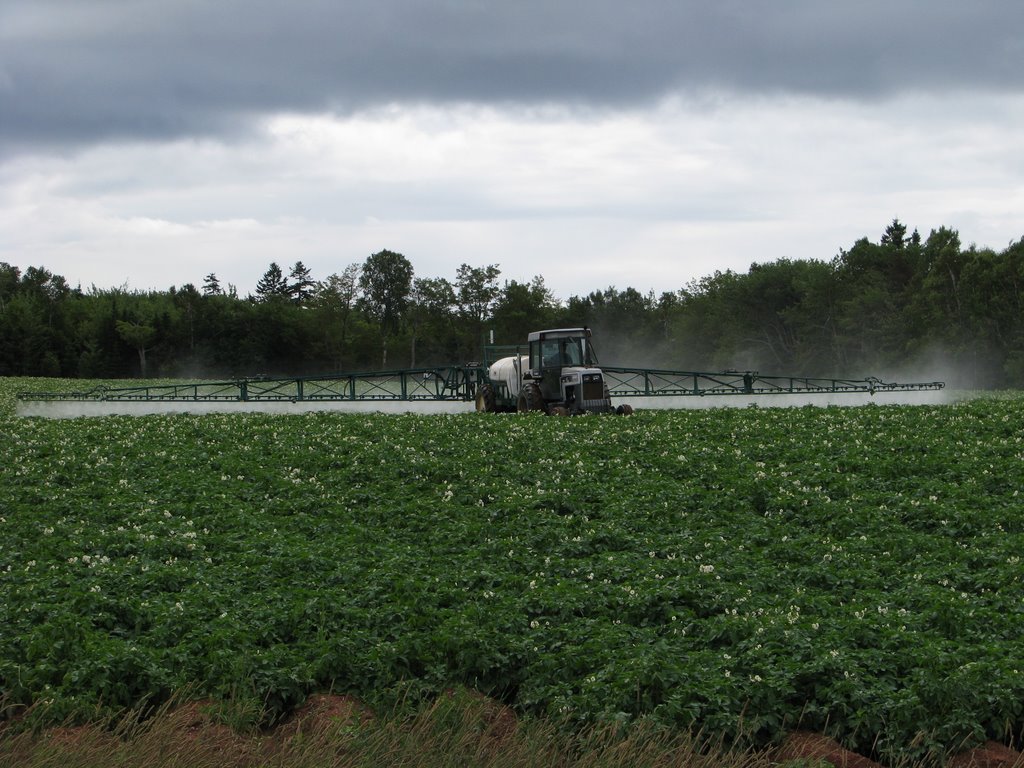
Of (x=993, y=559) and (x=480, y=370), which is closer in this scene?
(x=993, y=559)

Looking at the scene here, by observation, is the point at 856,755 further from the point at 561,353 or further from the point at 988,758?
the point at 561,353

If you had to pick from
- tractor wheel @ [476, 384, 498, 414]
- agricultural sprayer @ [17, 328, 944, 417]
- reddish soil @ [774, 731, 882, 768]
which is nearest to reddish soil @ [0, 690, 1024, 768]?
reddish soil @ [774, 731, 882, 768]

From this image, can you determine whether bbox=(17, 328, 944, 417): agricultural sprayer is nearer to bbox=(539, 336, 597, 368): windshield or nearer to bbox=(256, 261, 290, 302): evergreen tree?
bbox=(539, 336, 597, 368): windshield

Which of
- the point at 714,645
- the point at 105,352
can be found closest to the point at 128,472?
the point at 714,645

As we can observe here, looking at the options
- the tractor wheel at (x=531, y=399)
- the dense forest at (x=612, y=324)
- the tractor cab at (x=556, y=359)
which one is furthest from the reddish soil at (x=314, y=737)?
the dense forest at (x=612, y=324)

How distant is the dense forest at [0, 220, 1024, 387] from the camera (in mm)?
84500

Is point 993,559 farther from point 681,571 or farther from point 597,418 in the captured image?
point 597,418

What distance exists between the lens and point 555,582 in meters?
12.1

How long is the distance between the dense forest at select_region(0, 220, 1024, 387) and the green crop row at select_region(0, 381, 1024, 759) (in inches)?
A: 2530

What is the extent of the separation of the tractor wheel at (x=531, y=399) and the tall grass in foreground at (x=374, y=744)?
82.7 feet

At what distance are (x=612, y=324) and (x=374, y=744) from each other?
107 meters

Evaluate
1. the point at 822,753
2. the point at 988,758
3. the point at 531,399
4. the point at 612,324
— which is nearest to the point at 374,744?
the point at 822,753

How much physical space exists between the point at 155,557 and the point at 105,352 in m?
85.0

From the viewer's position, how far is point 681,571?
12195mm
